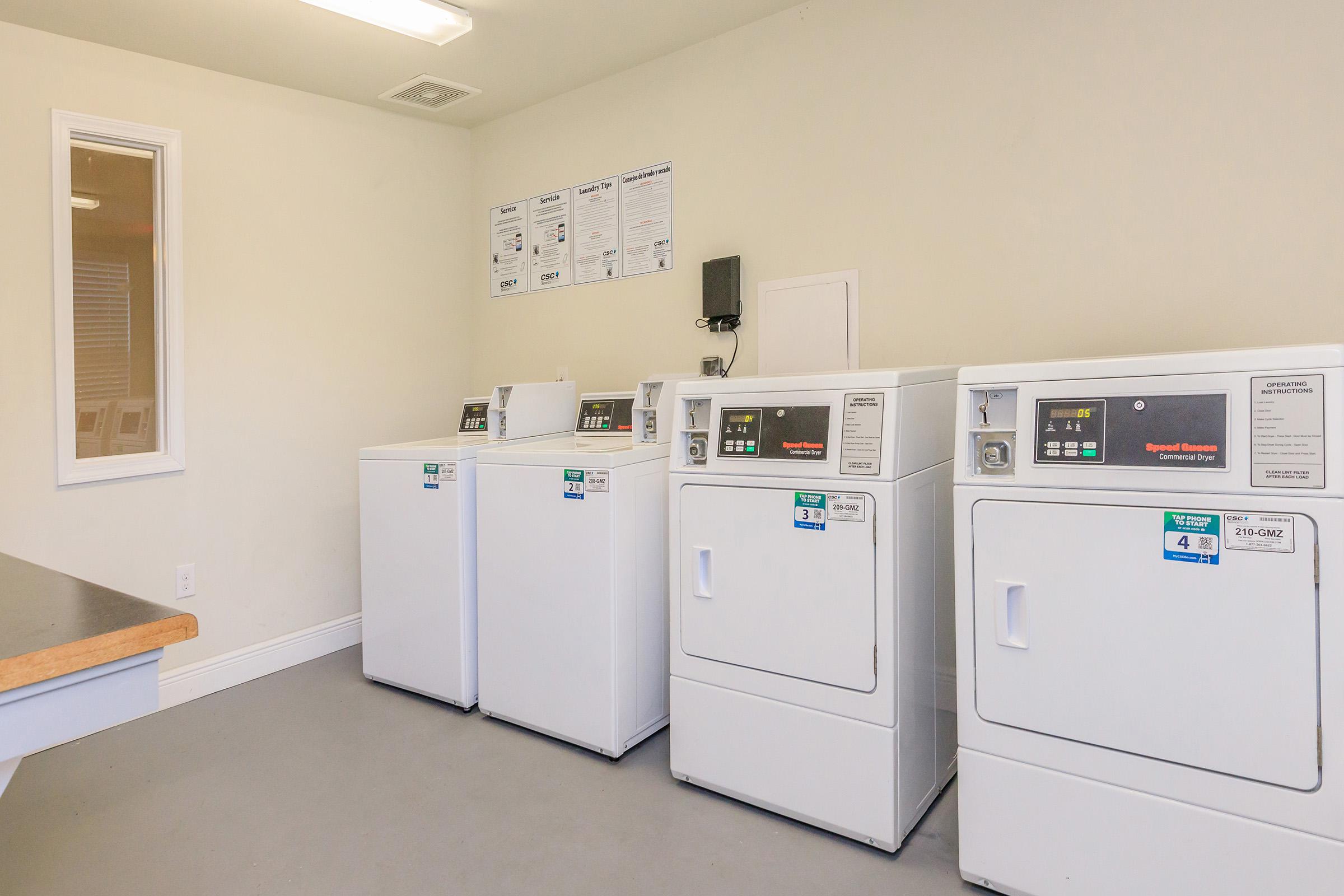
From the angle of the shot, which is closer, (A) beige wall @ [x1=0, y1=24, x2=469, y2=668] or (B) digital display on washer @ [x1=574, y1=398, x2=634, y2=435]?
(A) beige wall @ [x1=0, y1=24, x2=469, y2=668]

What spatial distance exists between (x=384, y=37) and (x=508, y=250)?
1222 millimetres

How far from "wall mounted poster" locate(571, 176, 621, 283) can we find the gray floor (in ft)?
6.84

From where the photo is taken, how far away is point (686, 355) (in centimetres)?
329

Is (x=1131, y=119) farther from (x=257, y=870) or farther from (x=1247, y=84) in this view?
(x=257, y=870)

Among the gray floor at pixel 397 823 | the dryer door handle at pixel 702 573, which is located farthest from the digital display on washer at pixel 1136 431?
the gray floor at pixel 397 823

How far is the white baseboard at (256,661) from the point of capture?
3.05 meters

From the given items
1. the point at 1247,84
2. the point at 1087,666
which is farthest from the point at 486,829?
the point at 1247,84

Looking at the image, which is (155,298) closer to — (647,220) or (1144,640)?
(647,220)

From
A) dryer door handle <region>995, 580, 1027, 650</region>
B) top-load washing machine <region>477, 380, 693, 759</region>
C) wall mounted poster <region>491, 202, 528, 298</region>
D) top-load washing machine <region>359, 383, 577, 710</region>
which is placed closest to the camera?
dryer door handle <region>995, 580, 1027, 650</region>

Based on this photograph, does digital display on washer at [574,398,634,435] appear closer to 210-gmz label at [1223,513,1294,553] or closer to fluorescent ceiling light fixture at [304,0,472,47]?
fluorescent ceiling light fixture at [304,0,472,47]

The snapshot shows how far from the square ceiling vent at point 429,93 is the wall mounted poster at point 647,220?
93 cm

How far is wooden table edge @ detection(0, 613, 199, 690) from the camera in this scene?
991mm

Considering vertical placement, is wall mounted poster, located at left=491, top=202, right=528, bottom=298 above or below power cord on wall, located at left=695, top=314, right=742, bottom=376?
above

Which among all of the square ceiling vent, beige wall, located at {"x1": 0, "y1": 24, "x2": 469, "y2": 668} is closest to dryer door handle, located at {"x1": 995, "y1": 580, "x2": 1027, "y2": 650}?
beige wall, located at {"x1": 0, "y1": 24, "x2": 469, "y2": 668}
